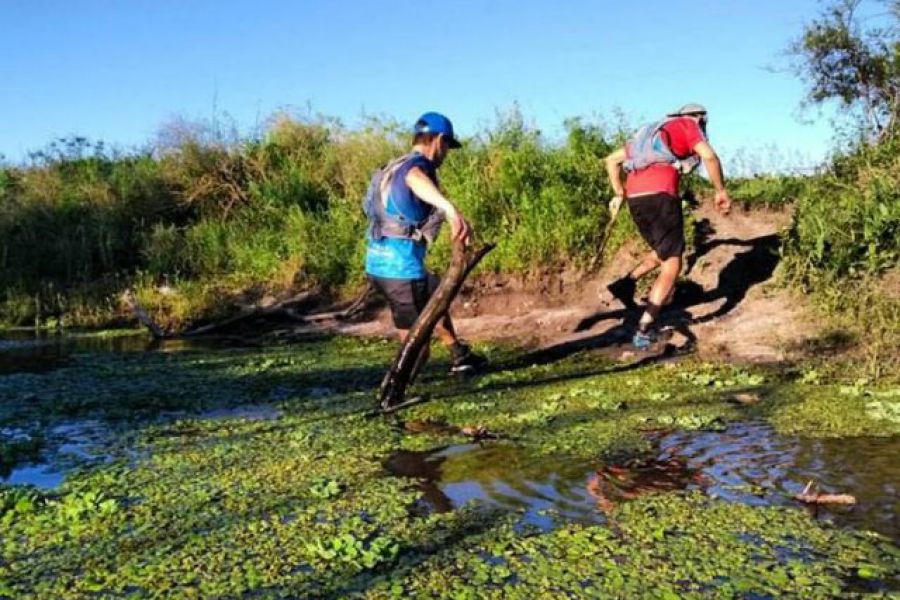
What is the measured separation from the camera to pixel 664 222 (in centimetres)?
793

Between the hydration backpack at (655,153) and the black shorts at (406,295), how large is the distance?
8.82 feet

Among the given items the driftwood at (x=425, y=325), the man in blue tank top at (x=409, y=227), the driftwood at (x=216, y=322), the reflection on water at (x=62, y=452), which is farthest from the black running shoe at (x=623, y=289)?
the reflection on water at (x=62, y=452)

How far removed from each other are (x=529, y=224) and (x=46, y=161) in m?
12.6

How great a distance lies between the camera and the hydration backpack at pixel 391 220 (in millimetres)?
6371

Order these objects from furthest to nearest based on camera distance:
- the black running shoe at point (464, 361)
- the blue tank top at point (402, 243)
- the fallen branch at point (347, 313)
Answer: the fallen branch at point (347, 313), the black running shoe at point (464, 361), the blue tank top at point (402, 243)

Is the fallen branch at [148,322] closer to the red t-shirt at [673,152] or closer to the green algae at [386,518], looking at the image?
the green algae at [386,518]

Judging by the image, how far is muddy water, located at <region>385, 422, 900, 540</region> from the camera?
4078 mm

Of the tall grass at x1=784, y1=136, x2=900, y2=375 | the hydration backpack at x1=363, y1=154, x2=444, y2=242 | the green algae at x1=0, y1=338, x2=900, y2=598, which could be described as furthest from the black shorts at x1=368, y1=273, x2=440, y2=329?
the tall grass at x1=784, y1=136, x2=900, y2=375

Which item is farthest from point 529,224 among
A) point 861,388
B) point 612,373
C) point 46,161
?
point 46,161

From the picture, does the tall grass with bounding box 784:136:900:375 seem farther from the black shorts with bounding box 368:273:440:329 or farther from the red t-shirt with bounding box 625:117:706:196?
the black shorts with bounding box 368:273:440:329

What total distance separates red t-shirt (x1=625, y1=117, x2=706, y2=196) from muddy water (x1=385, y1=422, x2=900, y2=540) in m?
3.16

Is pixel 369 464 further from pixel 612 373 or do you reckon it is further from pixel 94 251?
pixel 94 251

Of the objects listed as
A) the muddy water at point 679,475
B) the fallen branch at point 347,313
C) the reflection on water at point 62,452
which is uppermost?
the fallen branch at point 347,313

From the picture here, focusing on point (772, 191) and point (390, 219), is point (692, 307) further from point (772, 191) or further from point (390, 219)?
point (390, 219)
